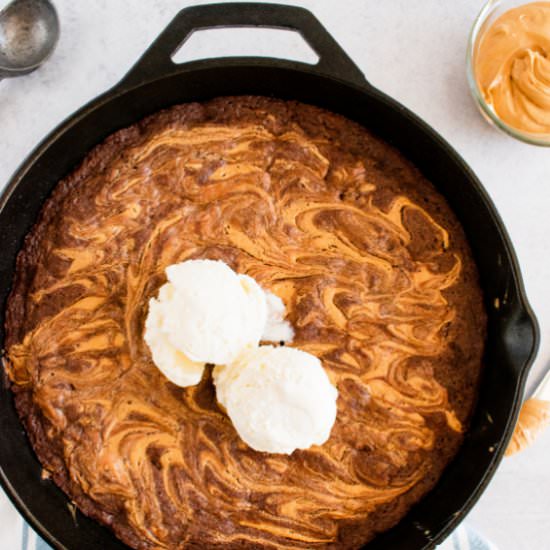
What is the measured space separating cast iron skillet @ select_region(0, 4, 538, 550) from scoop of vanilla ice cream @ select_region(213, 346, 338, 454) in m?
0.55

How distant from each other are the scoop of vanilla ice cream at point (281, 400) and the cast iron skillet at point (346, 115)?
0.55 metres

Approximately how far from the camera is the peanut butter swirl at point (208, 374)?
2375 millimetres

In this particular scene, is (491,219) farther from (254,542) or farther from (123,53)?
(123,53)

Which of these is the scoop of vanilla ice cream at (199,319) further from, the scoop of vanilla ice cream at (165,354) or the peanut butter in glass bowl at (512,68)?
the peanut butter in glass bowl at (512,68)

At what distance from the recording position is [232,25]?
2324 millimetres

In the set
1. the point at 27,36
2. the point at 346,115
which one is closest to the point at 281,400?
the point at 346,115

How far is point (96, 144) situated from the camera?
8.41 ft

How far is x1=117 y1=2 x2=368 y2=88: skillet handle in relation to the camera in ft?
7.64

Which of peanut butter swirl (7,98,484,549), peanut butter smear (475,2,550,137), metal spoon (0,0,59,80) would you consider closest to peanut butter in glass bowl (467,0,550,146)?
peanut butter smear (475,2,550,137)

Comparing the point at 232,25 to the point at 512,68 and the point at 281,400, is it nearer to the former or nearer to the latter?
the point at 512,68

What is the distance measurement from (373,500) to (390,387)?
38 centimetres

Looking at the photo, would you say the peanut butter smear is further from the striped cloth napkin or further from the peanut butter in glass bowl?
the striped cloth napkin

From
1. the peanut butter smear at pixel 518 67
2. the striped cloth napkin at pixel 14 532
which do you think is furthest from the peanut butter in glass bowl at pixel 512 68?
the striped cloth napkin at pixel 14 532

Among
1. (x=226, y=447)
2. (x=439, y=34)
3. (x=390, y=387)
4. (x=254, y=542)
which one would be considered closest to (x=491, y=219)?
(x=390, y=387)
